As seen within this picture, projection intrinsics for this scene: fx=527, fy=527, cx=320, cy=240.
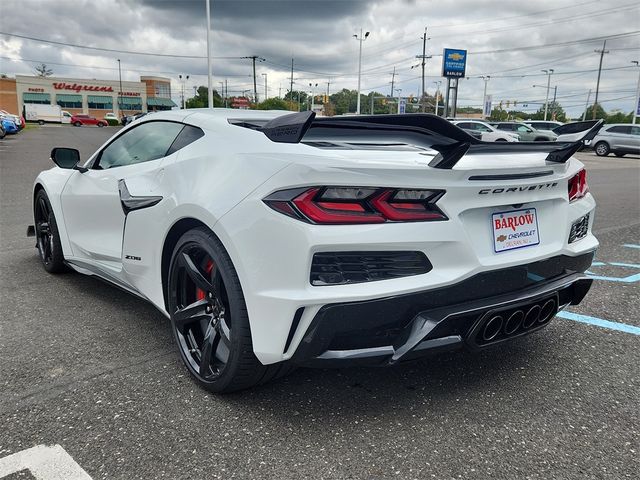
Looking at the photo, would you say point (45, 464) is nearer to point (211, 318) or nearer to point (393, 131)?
point (211, 318)

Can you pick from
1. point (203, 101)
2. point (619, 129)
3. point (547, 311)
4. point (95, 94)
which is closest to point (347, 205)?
point (547, 311)

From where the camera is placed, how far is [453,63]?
2181 inches

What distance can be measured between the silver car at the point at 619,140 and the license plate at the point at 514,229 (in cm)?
2828

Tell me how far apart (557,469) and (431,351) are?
2.07 ft

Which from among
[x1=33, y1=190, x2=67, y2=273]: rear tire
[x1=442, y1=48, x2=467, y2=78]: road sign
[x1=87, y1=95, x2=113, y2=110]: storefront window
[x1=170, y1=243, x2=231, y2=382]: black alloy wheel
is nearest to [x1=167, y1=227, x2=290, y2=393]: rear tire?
[x1=170, y1=243, x2=231, y2=382]: black alloy wheel

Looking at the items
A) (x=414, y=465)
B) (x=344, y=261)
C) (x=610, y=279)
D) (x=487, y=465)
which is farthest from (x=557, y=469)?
(x=610, y=279)

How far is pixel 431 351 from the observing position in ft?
7.11

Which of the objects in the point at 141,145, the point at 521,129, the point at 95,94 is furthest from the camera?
the point at 95,94

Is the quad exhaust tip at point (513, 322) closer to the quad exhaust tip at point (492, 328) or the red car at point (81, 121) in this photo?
the quad exhaust tip at point (492, 328)

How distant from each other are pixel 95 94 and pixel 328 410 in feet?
349

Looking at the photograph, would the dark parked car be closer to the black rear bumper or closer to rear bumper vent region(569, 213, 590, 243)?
rear bumper vent region(569, 213, 590, 243)

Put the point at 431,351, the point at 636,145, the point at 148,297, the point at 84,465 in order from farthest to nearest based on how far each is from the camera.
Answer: the point at 636,145 → the point at 148,297 → the point at 431,351 → the point at 84,465

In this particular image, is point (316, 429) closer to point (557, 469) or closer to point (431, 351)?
point (431, 351)

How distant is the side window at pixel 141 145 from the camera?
10.0 feet
